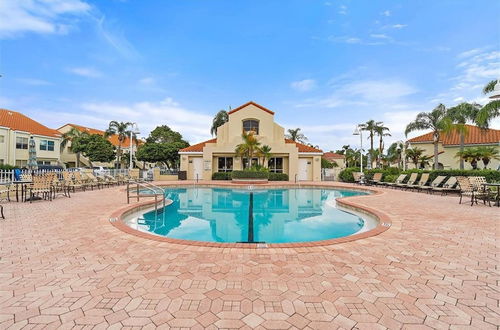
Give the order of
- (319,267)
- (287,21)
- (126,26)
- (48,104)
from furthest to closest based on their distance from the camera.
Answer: (48,104)
(287,21)
(126,26)
(319,267)

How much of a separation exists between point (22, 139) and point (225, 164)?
2813 cm

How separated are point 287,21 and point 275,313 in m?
18.0

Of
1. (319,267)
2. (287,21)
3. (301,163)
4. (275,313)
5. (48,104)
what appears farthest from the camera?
(301,163)

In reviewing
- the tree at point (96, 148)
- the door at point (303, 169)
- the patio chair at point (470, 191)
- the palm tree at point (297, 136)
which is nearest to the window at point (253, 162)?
the door at point (303, 169)

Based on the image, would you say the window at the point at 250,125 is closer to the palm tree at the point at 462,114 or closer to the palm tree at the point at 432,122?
the palm tree at the point at 432,122

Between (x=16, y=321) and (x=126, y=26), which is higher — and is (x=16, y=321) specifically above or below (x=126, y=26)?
below

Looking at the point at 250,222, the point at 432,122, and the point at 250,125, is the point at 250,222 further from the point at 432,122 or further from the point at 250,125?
the point at 432,122

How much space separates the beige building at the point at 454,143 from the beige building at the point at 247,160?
1672 cm

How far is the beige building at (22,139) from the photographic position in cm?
2945

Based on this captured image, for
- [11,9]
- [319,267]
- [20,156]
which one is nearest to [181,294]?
[319,267]

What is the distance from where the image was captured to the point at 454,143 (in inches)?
1165

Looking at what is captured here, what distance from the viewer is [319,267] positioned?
145 inches

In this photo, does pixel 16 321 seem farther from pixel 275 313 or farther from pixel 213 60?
pixel 213 60

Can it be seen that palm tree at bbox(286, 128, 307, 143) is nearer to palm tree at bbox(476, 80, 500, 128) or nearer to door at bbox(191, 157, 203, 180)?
door at bbox(191, 157, 203, 180)
